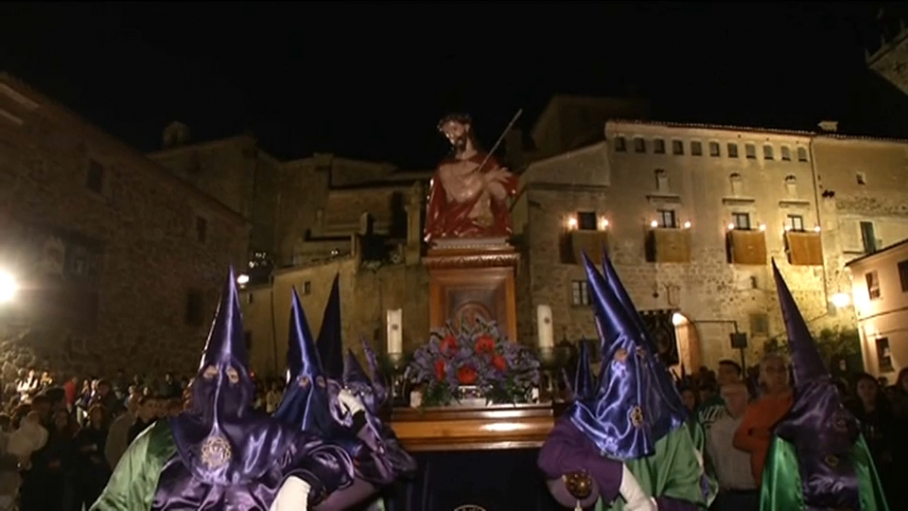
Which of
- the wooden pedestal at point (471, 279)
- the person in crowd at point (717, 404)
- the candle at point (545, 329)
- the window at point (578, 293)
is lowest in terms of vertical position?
the person in crowd at point (717, 404)

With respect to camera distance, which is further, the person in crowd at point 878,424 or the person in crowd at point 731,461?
the person in crowd at point 731,461

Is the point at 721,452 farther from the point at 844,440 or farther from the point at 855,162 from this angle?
the point at 855,162

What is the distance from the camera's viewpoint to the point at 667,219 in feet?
94.1

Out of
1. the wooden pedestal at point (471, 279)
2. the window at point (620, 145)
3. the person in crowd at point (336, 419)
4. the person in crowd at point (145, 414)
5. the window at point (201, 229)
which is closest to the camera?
the person in crowd at point (336, 419)

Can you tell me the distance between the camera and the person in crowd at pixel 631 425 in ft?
11.1

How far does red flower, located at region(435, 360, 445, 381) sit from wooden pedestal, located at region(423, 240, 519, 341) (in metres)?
0.68

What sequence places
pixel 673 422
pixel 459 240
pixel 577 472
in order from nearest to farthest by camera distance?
1. pixel 577 472
2. pixel 673 422
3. pixel 459 240

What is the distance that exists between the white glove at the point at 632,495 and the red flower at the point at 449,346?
9.71 feet

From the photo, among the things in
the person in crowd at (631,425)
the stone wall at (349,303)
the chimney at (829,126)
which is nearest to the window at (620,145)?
the stone wall at (349,303)

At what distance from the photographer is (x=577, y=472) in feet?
10.4

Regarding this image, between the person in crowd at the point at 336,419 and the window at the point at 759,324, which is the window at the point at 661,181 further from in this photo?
the person in crowd at the point at 336,419

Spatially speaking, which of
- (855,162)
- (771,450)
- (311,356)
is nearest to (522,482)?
(771,450)

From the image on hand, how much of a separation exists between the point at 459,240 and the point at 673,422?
3.60m

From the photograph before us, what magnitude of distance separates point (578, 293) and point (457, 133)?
20.5 metres
